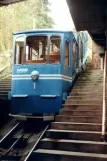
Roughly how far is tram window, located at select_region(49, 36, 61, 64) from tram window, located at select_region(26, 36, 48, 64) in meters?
0.20

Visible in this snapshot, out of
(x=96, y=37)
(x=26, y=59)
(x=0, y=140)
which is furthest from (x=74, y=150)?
(x=96, y=37)

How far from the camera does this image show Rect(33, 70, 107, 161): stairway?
20.3 ft

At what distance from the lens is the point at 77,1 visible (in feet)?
21.9

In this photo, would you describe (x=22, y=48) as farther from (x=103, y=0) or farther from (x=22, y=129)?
(x=103, y=0)

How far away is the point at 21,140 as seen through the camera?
8078mm

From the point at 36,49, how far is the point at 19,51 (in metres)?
0.59

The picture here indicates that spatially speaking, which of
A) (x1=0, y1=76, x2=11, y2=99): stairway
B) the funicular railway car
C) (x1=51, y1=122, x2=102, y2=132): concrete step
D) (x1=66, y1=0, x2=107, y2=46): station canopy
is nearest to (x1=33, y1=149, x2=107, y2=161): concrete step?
(x1=51, y1=122, x2=102, y2=132): concrete step

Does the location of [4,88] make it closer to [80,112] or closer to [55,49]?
[55,49]

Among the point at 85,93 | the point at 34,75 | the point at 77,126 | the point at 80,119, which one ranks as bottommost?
the point at 77,126

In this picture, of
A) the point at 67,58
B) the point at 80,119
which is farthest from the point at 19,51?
the point at 80,119

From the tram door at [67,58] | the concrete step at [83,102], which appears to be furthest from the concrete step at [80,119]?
the tram door at [67,58]

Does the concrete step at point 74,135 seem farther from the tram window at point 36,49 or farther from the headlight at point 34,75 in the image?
the tram window at point 36,49

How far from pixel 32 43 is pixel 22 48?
382mm

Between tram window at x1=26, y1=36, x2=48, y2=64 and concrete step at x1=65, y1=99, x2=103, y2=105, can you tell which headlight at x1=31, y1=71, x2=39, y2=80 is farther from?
concrete step at x1=65, y1=99, x2=103, y2=105
